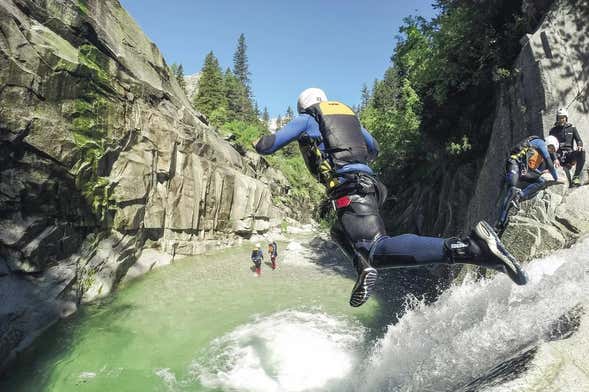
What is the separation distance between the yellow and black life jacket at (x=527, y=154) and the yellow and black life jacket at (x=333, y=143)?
14.8 ft

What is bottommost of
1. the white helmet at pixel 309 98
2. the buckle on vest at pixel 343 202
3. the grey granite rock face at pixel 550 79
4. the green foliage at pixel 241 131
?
the buckle on vest at pixel 343 202

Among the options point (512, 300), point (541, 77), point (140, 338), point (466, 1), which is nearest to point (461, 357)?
point (512, 300)

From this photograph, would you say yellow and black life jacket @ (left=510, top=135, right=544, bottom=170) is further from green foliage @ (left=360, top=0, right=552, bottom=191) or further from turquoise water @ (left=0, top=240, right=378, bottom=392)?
turquoise water @ (left=0, top=240, right=378, bottom=392)

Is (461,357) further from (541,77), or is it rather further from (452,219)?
(452,219)

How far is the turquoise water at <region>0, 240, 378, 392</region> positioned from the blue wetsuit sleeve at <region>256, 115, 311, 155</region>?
6.64 meters

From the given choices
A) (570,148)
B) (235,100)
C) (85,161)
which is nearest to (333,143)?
(570,148)

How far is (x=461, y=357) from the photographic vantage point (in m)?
3.96

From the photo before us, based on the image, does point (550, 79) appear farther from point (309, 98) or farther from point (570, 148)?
point (309, 98)

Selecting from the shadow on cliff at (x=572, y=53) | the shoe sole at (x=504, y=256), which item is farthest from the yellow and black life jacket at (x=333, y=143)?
the shadow on cliff at (x=572, y=53)

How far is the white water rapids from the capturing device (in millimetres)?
2584

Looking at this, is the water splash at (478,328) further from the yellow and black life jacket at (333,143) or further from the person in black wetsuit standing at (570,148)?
the person in black wetsuit standing at (570,148)

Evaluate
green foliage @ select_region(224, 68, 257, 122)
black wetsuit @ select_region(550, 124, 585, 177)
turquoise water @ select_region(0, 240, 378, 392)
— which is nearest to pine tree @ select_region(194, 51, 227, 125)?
green foliage @ select_region(224, 68, 257, 122)

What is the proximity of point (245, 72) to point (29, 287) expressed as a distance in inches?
3151

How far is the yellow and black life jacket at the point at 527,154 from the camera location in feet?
23.6
